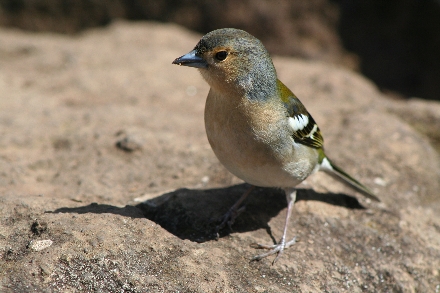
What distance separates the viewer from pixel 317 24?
36.7 ft

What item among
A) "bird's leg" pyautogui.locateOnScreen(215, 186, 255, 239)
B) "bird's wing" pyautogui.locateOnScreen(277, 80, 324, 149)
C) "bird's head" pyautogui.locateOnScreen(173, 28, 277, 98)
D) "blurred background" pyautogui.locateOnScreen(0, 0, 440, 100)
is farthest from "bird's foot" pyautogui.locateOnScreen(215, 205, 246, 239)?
"blurred background" pyautogui.locateOnScreen(0, 0, 440, 100)

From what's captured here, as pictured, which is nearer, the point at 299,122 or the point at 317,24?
the point at 299,122

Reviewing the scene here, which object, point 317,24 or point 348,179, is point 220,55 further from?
point 317,24

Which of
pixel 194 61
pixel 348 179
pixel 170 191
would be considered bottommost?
pixel 170 191

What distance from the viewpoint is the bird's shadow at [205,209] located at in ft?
14.7

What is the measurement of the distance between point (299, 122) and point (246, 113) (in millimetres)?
816

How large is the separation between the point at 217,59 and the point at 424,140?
4.09m

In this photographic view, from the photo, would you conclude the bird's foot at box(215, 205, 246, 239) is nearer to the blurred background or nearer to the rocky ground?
the rocky ground

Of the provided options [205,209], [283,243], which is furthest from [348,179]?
[205,209]

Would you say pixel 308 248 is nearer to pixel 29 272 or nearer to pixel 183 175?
pixel 183 175

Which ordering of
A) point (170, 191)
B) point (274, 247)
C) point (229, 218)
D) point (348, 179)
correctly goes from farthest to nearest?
point (348, 179) < point (170, 191) < point (229, 218) < point (274, 247)

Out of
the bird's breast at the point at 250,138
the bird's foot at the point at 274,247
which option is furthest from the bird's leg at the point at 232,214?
the bird's breast at the point at 250,138

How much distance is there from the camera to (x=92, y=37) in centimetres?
1017

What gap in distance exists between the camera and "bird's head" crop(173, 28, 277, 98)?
4250 millimetres
